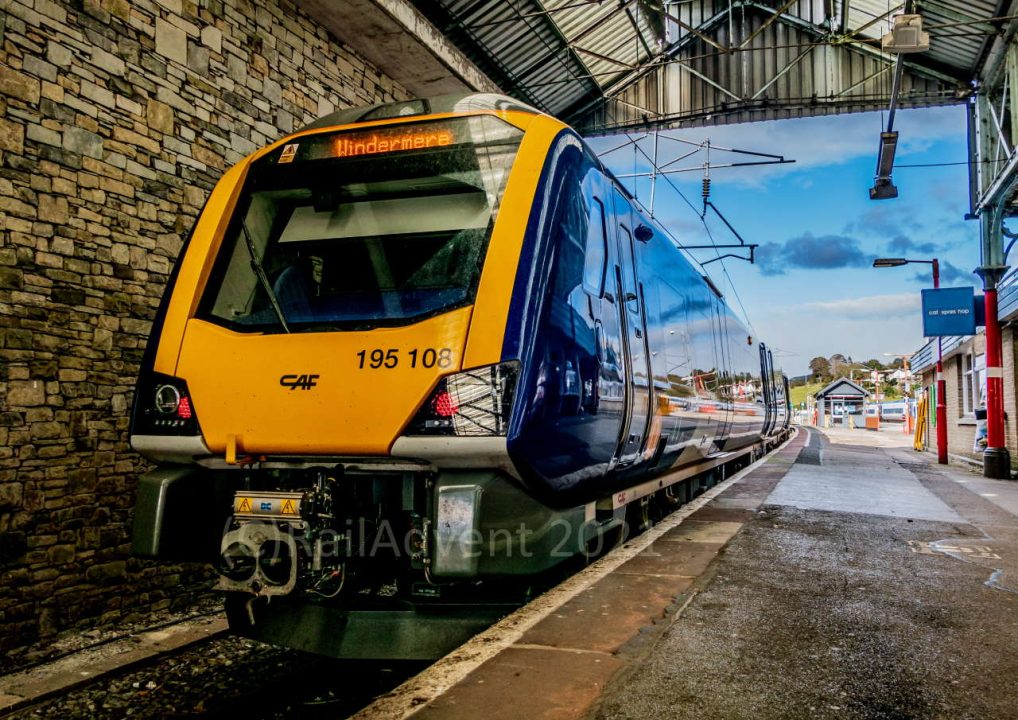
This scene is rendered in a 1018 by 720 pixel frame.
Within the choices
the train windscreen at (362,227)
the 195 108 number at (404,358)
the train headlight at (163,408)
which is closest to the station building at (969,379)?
the train windscreen at (362,227)

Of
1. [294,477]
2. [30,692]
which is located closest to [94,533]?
[30,692]

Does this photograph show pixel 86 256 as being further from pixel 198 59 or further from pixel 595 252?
pixel 595 252

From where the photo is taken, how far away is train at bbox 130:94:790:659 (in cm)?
350

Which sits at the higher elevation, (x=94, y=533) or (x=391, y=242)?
(x=391, y=242)

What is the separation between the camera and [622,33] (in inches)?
573

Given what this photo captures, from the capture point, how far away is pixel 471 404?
135 inches

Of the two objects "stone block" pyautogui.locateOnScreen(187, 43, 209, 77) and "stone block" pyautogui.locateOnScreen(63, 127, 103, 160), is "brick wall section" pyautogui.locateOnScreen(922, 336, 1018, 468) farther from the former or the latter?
"stone block" pyautogui.locateOnScreen(63, 127, 103, 160)

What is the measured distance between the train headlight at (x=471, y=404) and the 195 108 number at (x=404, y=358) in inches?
3.7

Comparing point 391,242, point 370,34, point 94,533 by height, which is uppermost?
point 370,34

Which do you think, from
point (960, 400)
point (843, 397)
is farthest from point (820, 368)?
point (960, 400)

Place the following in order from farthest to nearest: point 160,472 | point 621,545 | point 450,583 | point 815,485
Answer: point 815,485, point 621,545, point 160,472, point 450,583

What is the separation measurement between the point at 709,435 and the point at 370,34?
601 centimetres

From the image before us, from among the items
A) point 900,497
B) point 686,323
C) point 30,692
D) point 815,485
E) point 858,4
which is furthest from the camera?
point 858,4

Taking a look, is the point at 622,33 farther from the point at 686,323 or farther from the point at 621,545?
the point at 621,545
